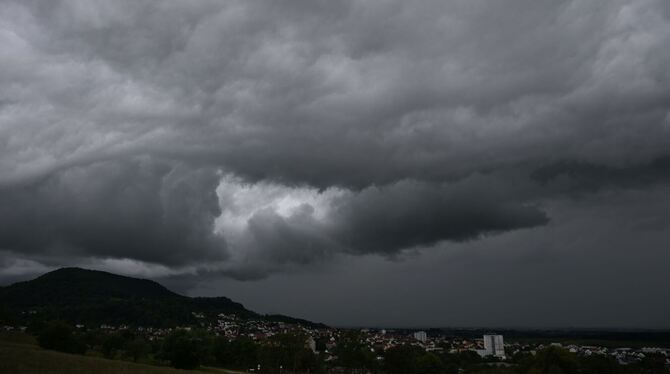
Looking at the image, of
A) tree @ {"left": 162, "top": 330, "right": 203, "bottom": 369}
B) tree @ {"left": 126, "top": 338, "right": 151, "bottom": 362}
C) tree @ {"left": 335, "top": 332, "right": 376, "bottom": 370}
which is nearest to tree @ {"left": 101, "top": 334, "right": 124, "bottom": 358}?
tree @ {"left": 126, "top": 338, "right": 151, "bottom": 362}

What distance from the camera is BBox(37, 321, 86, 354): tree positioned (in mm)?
73562

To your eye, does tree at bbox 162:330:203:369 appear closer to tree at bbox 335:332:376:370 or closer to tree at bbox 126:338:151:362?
tree at bbox 126:338:151:362

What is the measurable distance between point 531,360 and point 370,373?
34.7 metres

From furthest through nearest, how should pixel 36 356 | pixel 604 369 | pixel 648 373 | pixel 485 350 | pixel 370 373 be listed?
pixel 485 350
pixel 370 373
pixel 648 373
pixel 604 369
pixel 36 356

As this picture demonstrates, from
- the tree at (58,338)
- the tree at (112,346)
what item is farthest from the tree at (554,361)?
the tree at (112,346)

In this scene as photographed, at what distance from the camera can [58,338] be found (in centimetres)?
7462

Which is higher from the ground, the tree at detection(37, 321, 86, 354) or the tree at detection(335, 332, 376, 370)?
the tree at detection(37, 321, 86, 354)

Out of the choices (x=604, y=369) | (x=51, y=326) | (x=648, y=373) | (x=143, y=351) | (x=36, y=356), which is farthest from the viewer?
(x=648, y=373)

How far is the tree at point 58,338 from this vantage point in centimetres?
7356

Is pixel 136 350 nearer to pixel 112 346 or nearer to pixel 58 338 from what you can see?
pixel 112 346

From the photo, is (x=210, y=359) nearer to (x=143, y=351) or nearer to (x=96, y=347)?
(x=143, y=351)

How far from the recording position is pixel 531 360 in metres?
81.9

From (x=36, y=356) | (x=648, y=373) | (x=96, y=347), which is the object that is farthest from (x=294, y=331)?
(x=648, y=373)

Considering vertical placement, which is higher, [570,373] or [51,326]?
[51,326]
